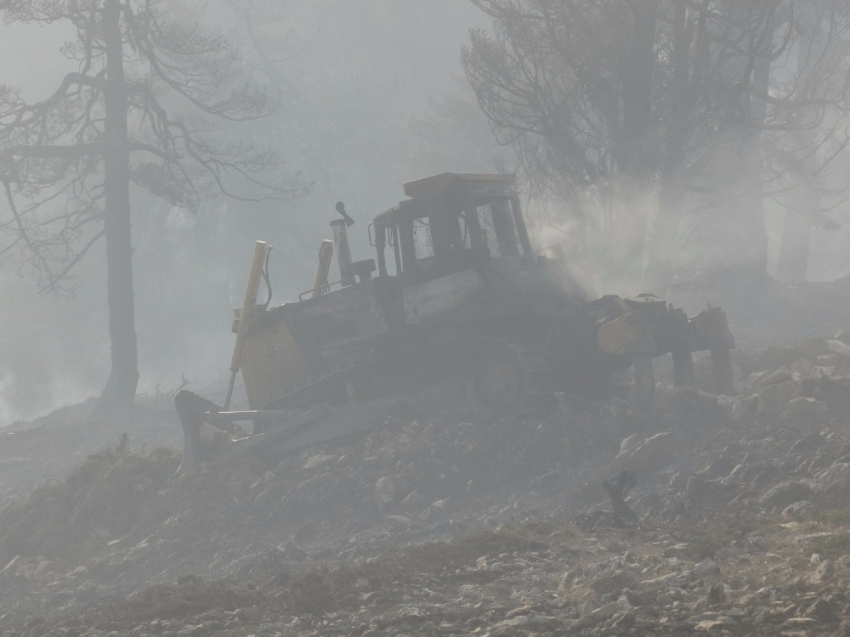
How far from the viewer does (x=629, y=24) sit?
1794cm

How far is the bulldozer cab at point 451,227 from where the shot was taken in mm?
12672

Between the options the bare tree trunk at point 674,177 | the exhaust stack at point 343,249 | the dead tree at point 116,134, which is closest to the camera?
the exhaust stack at point 343,249

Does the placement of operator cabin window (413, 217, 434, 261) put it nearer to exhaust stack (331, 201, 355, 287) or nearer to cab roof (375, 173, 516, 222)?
cab roof (375, 173, 516, 222)

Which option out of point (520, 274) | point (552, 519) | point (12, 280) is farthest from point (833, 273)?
point (552, 519)

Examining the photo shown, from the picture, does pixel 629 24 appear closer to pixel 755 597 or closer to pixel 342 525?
pixel 342 525

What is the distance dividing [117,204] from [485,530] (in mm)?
19365

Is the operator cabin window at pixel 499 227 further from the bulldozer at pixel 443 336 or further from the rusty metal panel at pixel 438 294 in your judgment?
the rusty metal panel at pixel 438 294

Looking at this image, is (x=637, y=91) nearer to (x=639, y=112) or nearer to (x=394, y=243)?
(x=639, y=112)

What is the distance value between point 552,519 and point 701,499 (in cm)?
124

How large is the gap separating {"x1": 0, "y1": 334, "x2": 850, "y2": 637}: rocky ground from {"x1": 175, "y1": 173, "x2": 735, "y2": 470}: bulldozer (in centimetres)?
48

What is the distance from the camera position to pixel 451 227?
12703 mm

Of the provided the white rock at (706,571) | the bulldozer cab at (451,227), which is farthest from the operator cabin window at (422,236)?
the white rock at (706,571)

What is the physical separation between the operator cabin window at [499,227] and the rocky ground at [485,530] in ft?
7.44

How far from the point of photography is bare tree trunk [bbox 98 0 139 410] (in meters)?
25.0
